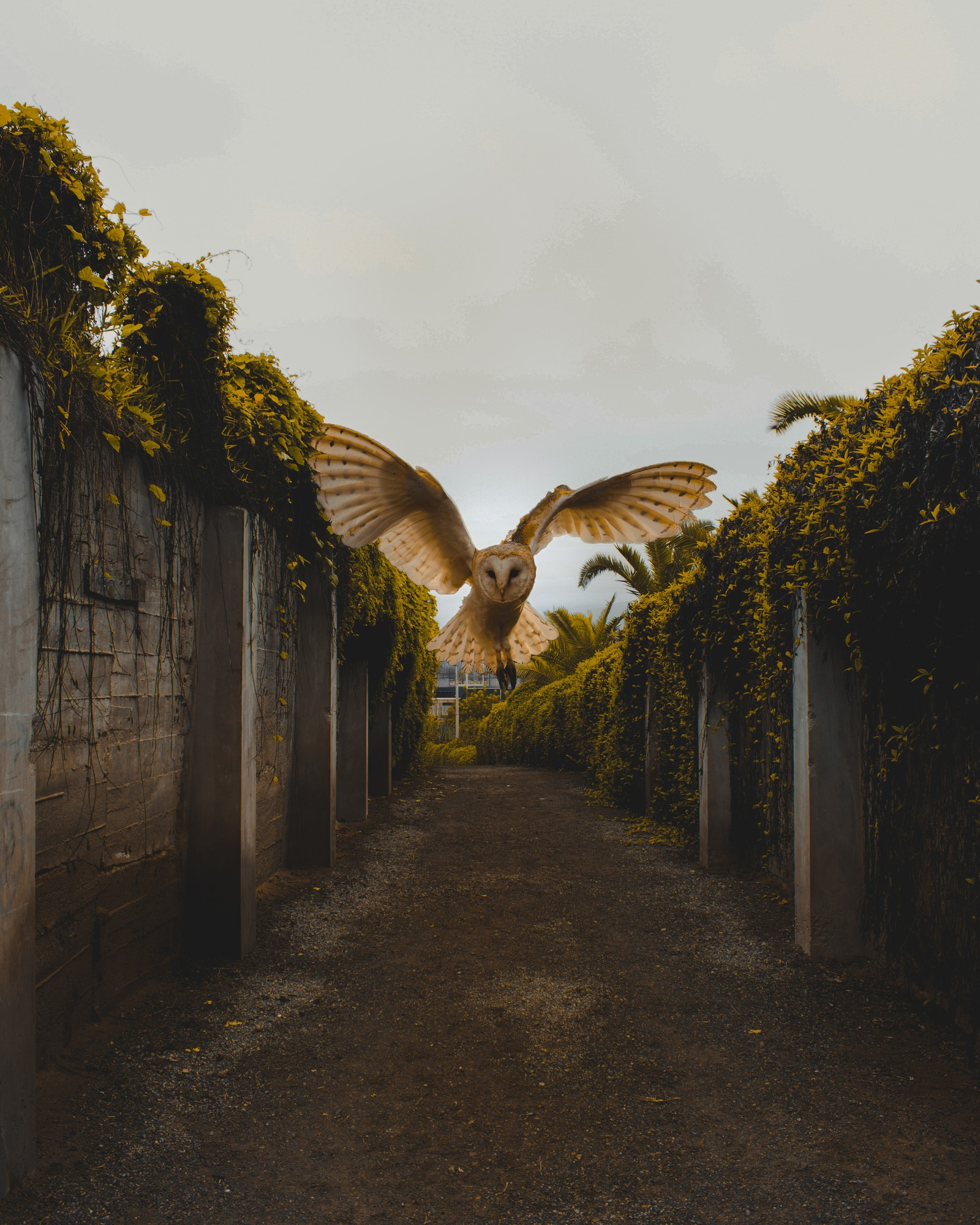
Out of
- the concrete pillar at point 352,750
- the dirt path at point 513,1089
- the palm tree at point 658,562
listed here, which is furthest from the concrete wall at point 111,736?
the palm tree at point 658,562

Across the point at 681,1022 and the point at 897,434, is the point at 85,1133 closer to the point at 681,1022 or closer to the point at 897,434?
the point at 681,1022

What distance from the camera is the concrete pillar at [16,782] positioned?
2402mm

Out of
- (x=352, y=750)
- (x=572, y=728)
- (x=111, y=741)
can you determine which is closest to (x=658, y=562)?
(x=572, y=728)

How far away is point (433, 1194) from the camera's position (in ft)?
8.32

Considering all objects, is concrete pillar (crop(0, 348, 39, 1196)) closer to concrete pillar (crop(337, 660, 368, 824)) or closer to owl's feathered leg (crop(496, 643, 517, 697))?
owl's feathered leg (crop(496, 643, 517, 697))

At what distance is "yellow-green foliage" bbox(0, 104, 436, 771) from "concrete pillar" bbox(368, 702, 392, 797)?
5.49m

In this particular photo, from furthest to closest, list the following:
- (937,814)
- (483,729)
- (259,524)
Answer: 1. (483,729)
2. (259,524)
3. (937,814)

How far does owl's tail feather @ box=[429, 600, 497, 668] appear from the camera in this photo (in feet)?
21.8

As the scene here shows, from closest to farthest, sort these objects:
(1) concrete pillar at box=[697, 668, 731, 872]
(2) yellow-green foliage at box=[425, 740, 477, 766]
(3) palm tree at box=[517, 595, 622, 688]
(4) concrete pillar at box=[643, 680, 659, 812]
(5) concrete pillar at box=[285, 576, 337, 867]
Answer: (5) concrete pillar at box=[285, 576, 337, 867] < (1) concrete pillar at box=[697, 668, 731, 872] < (4) concrete pillar at box=[643, 680, 659, 812] < (3) palm tree at box=[517, 595, 622, 688] < (2) yellow-green foliage at box=[425, 740, 477, 766]

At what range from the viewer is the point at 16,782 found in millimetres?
2467

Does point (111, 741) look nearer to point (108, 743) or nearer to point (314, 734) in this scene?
point (108, 743)

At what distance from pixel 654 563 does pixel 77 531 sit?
49.9ft

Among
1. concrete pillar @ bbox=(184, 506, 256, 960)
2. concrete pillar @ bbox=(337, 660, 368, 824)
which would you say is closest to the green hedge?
concrete pillar @ bbox=(184, 506, 256, 960)

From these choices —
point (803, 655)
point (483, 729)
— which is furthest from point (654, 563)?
point (803, 655)
